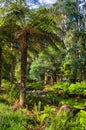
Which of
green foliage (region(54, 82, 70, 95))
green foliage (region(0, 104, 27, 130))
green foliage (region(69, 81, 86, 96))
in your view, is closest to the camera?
green foliage (region(0, 104, 27, 130))

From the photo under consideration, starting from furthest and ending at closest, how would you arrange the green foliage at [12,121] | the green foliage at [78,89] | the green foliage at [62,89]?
the green foliage at [62,89], the green foliage at [78,89], the green foliage at [12,121]

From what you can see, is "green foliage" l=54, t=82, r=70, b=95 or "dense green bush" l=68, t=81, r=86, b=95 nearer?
"dense green bush" l=68, t=81, r=86, b=95

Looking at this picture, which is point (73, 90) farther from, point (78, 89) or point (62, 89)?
point (62, 89)

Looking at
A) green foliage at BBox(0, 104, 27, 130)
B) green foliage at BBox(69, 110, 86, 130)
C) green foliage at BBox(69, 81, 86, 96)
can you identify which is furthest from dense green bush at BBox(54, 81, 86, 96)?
green foliage at BBox(69, 110, 86, 130)

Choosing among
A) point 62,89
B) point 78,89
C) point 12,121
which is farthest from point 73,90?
point 12,121

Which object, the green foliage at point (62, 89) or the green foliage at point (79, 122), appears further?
the green foliage at point (62, 89)

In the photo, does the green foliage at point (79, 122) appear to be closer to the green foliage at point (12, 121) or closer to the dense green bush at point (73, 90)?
the green foliage at point (12, 121)

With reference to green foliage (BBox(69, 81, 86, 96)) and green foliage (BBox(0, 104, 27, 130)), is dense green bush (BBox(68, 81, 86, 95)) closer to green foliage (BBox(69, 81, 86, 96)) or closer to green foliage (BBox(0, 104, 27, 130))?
green foliage (BBox(69, 81, 86, 96))

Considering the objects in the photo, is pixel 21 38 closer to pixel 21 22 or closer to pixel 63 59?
pixel 21 22

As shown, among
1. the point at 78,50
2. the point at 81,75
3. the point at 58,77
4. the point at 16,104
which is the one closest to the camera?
the point at 16,104

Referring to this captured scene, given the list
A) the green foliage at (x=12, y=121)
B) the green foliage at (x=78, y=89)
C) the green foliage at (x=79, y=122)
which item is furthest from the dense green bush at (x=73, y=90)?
the green foliage at (x=79, y=122)

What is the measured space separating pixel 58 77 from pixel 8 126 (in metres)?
24.8

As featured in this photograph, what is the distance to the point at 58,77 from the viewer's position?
3338 cm

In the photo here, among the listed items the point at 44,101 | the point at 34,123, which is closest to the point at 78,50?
the point at 44,101
